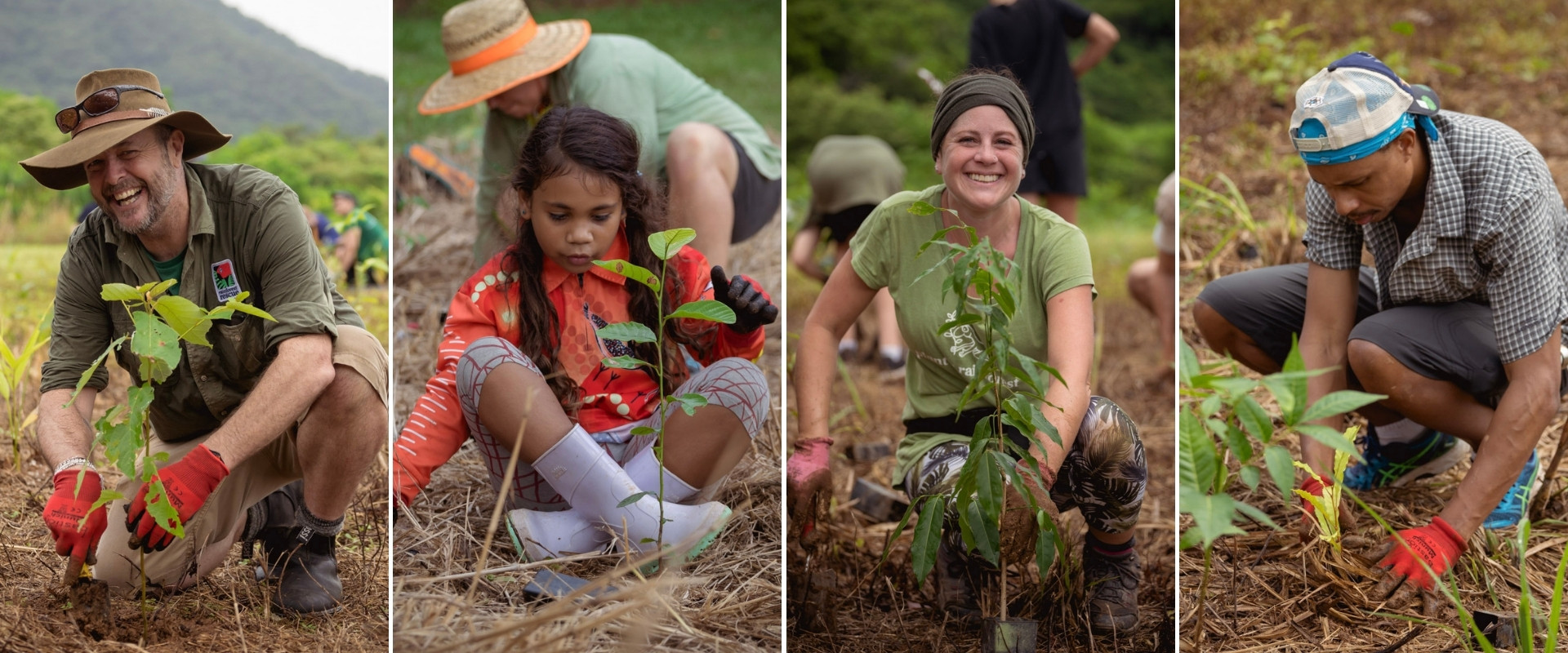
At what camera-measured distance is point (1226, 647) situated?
222 centimetres

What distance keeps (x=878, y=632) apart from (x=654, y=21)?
19.7ft

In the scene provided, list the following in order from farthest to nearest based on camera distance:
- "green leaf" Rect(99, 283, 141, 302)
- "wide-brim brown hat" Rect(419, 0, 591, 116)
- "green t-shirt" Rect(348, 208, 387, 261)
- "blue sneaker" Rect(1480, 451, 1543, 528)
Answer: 1. "green t-shirt" Rect(348, 208, 387, 261)
2. "wide-brim brown hat" Rect(419, 0, 591, 116)
3. "blue sneaker" Rect(1480, 451, 1543, 528)
4. "green leaf" Rect(99, 283, 141, 302)

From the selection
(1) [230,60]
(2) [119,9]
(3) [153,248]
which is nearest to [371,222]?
(1) [230,60]

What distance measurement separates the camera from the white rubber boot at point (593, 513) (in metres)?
2.12

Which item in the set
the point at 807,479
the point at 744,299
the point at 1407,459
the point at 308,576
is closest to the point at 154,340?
the point at 308,576

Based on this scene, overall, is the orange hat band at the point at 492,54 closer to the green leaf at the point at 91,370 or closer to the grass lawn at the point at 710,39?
the green leaf at the point at 91,370

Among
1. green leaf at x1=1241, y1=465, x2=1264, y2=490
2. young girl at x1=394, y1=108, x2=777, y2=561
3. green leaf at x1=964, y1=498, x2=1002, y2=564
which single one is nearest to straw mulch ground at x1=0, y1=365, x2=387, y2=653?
young girl at x1=394, y1=108, x2=777, y2=561

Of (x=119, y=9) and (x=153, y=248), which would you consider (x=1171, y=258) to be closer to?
(x=153, y=248)

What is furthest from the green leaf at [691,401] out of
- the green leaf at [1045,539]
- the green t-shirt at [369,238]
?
the green t-shirt at [369,238]

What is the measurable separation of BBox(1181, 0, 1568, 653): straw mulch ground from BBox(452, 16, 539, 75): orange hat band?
6.93ft

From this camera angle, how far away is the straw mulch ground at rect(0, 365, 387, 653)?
210 centimetres

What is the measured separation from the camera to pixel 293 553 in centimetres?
238

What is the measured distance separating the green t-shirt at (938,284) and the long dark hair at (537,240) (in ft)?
1.39

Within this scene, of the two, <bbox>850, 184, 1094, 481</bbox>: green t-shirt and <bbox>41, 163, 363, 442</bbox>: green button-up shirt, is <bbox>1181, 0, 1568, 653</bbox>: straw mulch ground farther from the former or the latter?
<bbox>41, 163, 363, 442</bbox>: green button-up shirt
